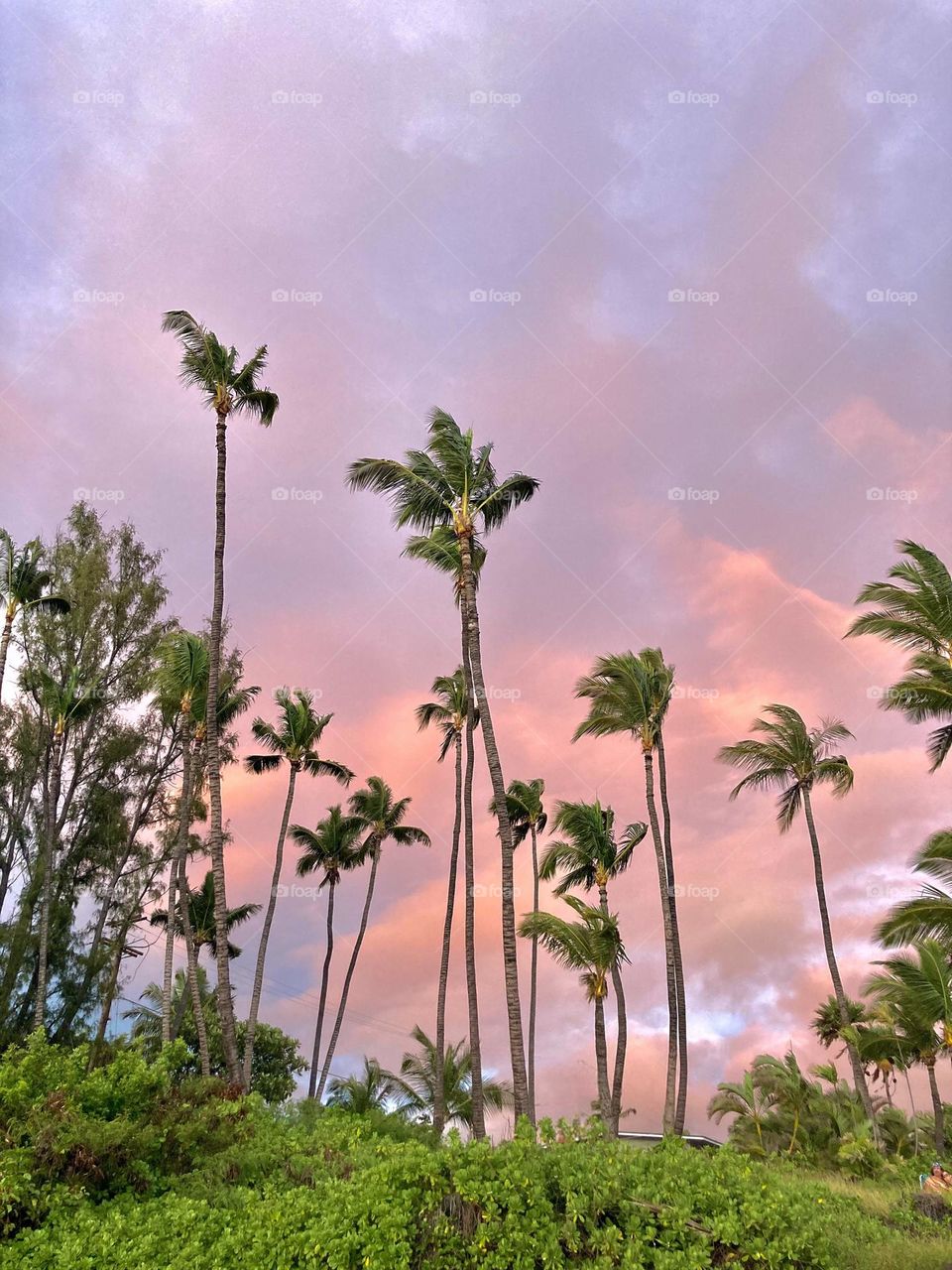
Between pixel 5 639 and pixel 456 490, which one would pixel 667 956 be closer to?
pixel 456 490

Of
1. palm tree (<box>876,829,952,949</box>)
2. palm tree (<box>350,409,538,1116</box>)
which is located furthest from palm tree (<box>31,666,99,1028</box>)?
palm tree (<box>876,829,952,949</box>)

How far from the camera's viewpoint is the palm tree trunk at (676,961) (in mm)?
24391

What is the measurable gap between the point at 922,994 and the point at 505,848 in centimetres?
1218

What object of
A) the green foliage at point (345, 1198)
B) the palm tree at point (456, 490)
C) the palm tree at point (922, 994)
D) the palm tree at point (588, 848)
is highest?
the palm tree at point (456, 490)

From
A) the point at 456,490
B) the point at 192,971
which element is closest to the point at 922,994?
the point at 456,490

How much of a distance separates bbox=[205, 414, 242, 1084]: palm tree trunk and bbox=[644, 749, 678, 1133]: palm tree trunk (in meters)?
12.2

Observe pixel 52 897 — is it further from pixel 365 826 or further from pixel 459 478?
pixel 459 478

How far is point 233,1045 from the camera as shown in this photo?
60.7 ft

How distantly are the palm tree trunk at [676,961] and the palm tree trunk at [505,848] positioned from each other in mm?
8620

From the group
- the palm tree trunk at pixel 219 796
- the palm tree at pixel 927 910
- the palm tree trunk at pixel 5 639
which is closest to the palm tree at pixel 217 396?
the palm tree trunk at pixel 219 796

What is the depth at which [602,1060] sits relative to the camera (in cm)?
2611

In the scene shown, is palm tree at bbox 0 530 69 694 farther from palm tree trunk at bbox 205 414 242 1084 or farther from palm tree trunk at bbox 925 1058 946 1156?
palm tree trunk at bbox 925 1058 946 1156

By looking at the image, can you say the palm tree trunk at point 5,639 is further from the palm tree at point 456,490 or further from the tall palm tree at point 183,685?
the palm tree at point 456,490

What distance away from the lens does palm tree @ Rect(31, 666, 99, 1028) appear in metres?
26.4
